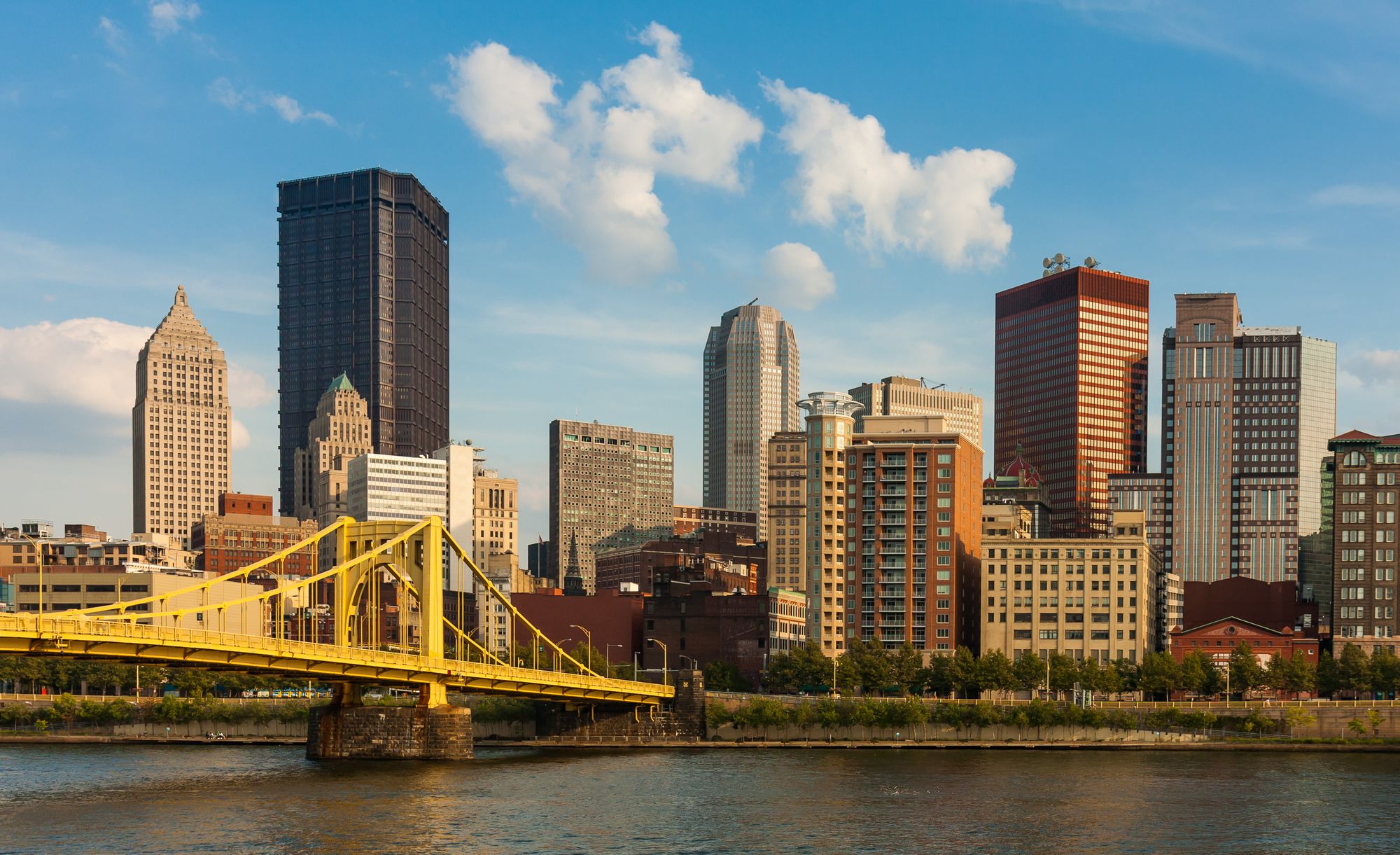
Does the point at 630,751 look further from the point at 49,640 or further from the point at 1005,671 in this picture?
the point at 49,640

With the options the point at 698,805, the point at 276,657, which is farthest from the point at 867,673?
the point at 276,657

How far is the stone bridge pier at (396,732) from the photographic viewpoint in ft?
421

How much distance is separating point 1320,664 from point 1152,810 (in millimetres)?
102048

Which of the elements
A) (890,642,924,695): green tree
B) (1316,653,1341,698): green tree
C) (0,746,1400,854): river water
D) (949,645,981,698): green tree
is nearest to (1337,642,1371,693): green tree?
(1316,653,1341,698): green tree

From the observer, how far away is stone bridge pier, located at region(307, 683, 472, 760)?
128250mm

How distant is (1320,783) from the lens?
117 meters

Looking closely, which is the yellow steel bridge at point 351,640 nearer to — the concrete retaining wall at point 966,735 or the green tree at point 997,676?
the concrete retaining wall at point 966,735

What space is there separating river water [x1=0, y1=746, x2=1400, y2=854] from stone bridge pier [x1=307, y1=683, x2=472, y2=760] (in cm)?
231

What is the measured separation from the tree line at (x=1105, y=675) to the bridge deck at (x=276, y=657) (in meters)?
48.1

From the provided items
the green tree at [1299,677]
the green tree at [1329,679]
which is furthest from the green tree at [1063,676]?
the green tree at [1329,679]

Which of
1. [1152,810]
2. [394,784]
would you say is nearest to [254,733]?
[394,784]

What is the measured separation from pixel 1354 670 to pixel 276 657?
124694 mm

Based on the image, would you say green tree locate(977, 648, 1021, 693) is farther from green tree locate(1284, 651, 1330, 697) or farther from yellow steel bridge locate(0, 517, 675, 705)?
yellow steel bridge locate(0, 517, 675, 705)

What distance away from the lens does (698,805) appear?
334 ft
